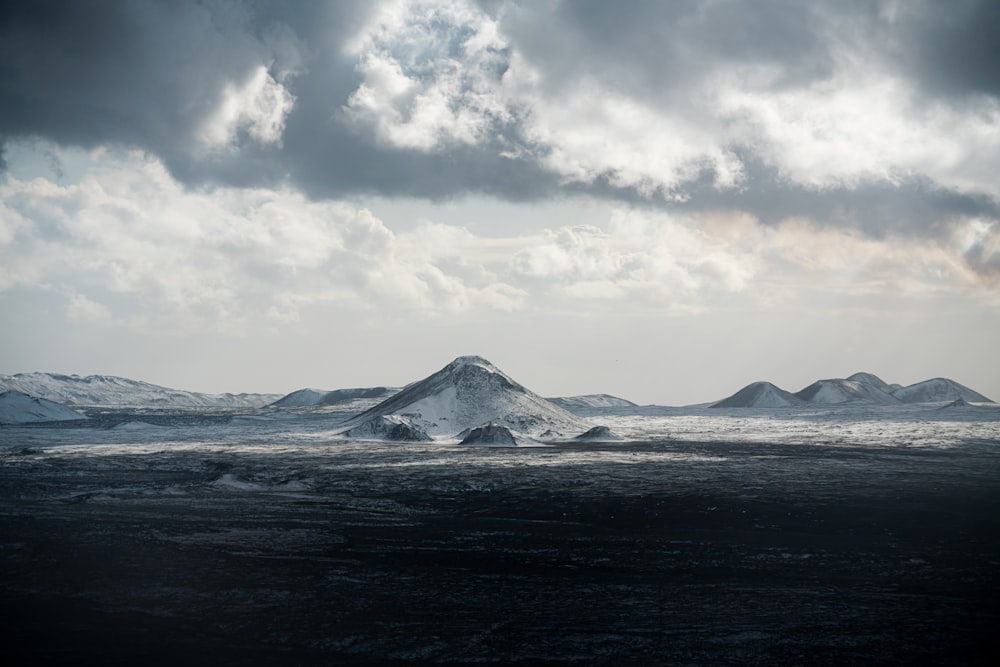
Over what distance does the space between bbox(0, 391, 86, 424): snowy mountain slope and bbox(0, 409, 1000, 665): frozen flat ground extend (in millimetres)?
91543

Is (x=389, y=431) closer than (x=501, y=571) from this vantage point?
No

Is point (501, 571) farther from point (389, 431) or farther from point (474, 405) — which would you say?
point (474, 405)

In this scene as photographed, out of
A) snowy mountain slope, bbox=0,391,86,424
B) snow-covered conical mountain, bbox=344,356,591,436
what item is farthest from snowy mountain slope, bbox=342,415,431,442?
snowy mountain slope, bbox=0,391,86,424

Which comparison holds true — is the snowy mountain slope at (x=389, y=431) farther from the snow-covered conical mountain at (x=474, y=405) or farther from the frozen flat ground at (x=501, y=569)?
the frozen flat ground at (x=501, y=569)

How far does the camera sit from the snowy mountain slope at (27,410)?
11194 cm

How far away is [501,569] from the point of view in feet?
53.7

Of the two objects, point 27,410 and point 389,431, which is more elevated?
point 27,410

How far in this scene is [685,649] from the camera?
1145 centimetres

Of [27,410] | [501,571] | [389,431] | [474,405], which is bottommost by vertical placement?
[501,571]

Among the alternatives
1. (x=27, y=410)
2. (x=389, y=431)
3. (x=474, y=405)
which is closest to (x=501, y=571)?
(x=389, y=431)

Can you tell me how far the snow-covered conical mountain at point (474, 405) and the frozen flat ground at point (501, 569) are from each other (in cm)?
4082

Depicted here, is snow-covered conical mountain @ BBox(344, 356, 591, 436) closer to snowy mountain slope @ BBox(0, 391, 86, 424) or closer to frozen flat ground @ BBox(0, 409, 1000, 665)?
frozen flat ground @ BBox(0, 409, 1000, 665)

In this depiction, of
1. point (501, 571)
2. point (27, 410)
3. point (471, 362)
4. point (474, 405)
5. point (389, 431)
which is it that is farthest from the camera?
point (27, 410)

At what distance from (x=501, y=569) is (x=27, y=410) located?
4843 inches
